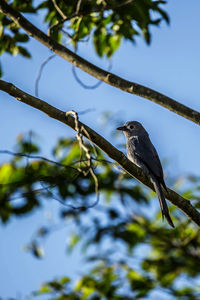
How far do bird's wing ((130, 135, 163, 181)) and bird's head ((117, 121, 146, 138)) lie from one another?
5.4 inches

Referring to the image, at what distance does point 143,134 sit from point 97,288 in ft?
7.54

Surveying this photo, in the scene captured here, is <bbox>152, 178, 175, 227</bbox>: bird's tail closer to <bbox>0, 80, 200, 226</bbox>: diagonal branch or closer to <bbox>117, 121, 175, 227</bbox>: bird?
<bbox>117, 121, 175, 227</bbox>: bird

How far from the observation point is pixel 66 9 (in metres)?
4.12

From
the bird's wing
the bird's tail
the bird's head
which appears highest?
the bird's head

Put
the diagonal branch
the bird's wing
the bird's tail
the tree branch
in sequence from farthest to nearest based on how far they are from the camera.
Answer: the bird's wing < the bird's tail < the diagonal branch < the tree branch

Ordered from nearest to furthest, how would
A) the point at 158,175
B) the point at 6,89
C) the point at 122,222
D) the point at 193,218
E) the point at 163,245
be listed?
1. the point at 6,89
2. the point at 193,218
3. the point at 158,175
4. the point at 163,245
5. the point at 122,222

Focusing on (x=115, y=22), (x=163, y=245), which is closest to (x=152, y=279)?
(x=163, y=245)

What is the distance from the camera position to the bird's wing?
4980mm

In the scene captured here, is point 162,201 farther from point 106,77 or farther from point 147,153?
point 106,77

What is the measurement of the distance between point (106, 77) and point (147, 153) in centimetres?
249

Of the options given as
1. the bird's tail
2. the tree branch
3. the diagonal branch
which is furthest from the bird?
the tree branch

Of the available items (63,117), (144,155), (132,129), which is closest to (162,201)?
(144,155)

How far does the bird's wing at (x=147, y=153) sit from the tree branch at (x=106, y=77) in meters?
1.82

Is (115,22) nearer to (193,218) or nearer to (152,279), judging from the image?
(193,218)
